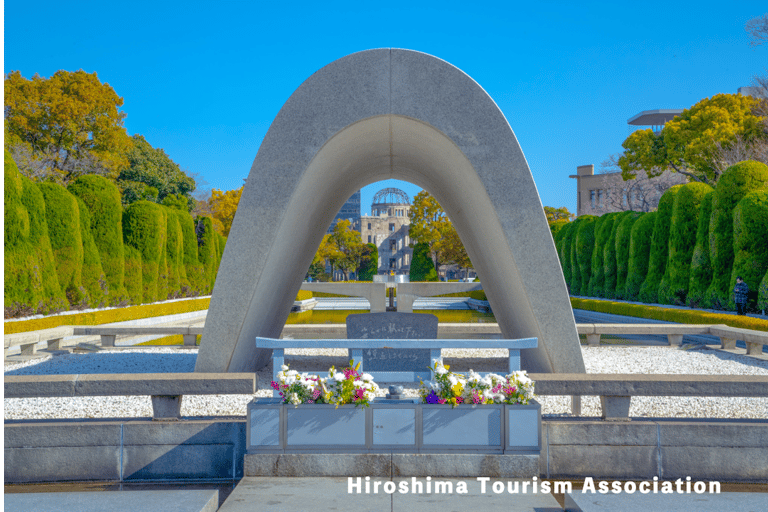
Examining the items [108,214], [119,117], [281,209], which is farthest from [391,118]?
[119,117]

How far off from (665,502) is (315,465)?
92.8 inches

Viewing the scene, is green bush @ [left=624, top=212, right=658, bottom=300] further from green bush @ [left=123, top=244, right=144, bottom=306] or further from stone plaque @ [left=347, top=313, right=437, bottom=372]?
green bush @ [left=123, top=244, right=144, bottom=306]

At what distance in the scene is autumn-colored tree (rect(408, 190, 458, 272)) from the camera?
1647 inches

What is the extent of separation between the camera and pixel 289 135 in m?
5.82

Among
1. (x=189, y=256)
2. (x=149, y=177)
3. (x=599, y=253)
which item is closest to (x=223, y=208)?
(x=149, y=177)

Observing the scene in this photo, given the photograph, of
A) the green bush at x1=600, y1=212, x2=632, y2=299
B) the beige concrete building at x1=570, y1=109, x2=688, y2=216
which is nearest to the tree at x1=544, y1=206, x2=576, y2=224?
the beige concrete building at x1=570, y1=109, x2=688, y2=216

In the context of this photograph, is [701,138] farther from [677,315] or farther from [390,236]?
[390,236]

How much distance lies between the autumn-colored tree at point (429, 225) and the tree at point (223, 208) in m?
14.5

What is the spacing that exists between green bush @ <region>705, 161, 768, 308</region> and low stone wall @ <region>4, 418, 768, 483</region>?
13281mm

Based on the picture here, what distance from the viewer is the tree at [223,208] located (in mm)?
44500

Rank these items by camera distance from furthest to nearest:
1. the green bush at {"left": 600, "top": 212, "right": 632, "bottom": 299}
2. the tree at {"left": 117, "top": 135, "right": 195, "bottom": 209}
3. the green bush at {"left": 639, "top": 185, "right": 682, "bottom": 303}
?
1. the tree at {"left": 117, "top": 135, "right": 195, "bottom": 209}
2. the green bush at {"left": 600, "top": 212, "right": 632, "bottom": 299}
3. the green bush at {"left": 639, "top": 185, "right": 682, "bottom": 303}

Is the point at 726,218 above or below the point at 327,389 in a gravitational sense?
above

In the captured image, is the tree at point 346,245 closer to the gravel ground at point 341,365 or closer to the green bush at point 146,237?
the green bush at point 146,237

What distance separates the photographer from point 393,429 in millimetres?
4188
